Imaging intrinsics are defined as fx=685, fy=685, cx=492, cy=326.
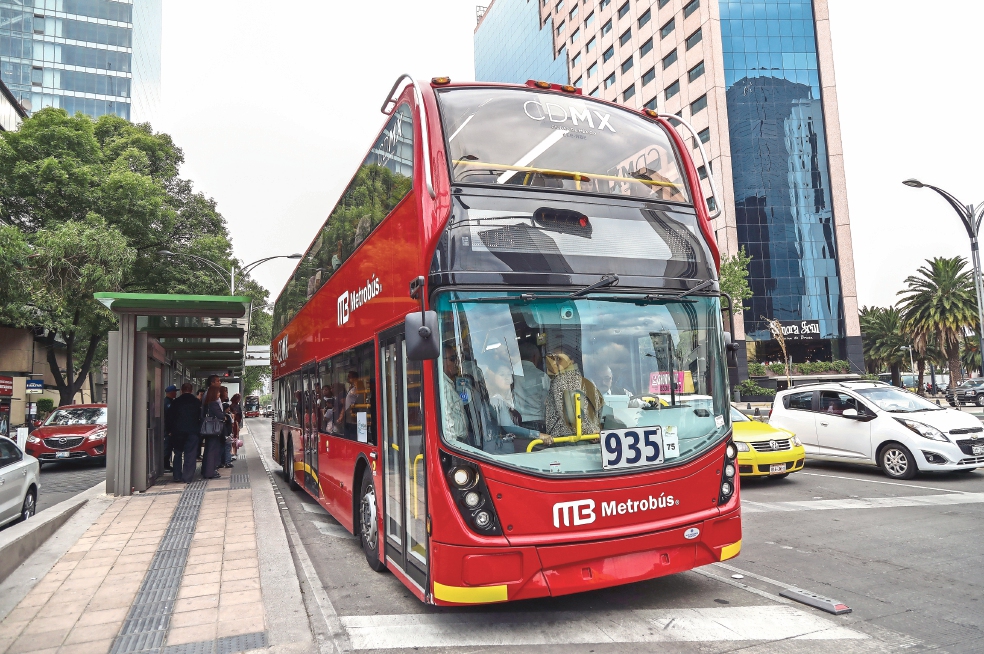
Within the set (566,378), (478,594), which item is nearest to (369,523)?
(478,594)

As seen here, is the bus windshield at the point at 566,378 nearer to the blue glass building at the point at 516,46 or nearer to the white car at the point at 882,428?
the white car at the point at 882,428

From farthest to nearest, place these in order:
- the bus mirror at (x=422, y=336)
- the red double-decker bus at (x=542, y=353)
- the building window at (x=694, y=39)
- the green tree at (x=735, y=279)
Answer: the building window at (x=694, y=39) < the green tree at (x=735, y=279) < the red double-decker bus at (x=542, y=353) < the bus mirror at (x=422, y=336)

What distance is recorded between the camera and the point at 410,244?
5.20 meters

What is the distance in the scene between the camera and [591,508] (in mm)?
4543

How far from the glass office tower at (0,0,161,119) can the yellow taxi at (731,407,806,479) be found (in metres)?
72.1

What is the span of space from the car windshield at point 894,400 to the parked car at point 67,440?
17.0 metres

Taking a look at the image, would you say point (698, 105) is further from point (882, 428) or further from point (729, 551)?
point (729, 551)

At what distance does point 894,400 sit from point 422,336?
34.7 feet

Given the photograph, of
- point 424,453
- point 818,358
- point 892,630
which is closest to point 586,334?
point 424,453

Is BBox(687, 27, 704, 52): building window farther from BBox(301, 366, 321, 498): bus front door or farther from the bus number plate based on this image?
the bus number plate

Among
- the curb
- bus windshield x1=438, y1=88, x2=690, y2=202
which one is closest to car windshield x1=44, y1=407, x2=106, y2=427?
the curb

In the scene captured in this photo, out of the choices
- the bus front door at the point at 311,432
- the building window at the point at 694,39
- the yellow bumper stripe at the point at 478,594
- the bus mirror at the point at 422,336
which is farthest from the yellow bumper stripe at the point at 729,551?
the building window at the point at 694,39

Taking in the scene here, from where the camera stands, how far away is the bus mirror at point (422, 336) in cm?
430

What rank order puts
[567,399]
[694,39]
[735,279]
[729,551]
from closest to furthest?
[567,399] → [729,551] → [735,279] → [694,39]
